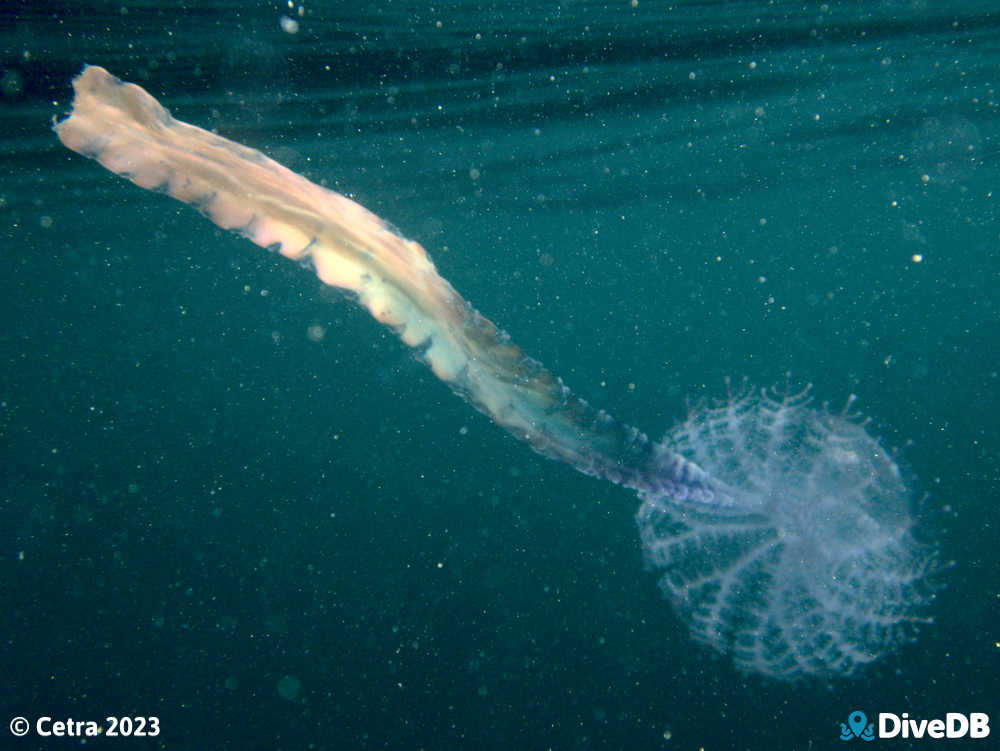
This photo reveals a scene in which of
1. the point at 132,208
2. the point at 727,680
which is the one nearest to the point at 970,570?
the point at 727,680

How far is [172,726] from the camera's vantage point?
17297 mm

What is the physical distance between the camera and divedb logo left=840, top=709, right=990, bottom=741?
45.2 ft

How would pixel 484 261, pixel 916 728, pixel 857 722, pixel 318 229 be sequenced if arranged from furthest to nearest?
pixel 484 261, pixel 916 728, pixel 857 722, pixel 318 229

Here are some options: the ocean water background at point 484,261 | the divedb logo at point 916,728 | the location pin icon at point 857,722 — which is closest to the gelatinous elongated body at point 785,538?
the ocean water background at point 484,261

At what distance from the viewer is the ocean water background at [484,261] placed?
8.44 m

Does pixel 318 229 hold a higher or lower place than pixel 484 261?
lower

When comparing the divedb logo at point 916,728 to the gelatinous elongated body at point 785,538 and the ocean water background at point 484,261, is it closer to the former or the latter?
the ocean water background at point 484,261

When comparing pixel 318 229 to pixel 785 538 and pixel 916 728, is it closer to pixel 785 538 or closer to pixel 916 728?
pixel 785 538

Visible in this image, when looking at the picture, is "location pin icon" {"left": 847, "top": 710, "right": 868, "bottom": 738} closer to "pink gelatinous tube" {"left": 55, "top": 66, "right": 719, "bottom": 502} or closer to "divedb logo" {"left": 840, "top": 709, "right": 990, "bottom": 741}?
"divedb logo" {"left": 840, "top": 709, "right": 990, "bottom": 741}

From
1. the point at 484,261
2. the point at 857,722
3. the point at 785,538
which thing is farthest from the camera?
the point at 484,261

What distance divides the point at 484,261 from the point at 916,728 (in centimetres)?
2666

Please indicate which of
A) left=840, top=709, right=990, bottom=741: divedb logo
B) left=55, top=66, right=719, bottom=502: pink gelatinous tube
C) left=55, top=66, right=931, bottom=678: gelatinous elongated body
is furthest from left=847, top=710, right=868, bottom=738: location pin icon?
left=55, top=66, right=719, bottom=502: pink gelatinous tube

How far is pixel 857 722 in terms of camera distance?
45.3ft

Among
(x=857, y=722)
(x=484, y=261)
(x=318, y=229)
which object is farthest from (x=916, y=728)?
(x=484, y=261)
